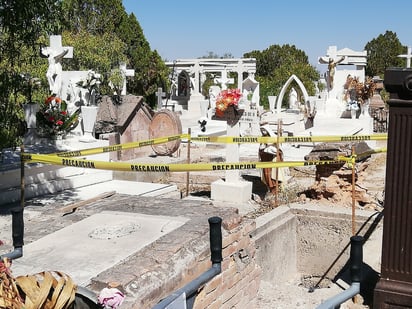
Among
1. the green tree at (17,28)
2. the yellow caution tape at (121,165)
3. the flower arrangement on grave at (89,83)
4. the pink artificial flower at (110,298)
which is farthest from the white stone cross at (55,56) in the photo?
the pink artificial flower at (110,298)

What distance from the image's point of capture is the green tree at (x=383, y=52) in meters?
55.2

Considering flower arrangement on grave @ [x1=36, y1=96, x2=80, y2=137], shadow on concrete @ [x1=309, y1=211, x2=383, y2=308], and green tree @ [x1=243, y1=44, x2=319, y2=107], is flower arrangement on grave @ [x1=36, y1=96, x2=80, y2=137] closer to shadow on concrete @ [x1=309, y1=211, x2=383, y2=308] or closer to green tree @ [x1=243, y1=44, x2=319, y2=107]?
shadow on concrete @ [x1=309, y1=211, x2=383, y2=308]

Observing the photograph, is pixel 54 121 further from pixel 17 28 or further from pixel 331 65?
pixel 331 65

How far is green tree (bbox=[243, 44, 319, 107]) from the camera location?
38.9 m

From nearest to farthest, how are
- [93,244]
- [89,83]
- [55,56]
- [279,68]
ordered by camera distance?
1. [93,244]
2. [55,56]
3. [89,83]
4. [279,68]

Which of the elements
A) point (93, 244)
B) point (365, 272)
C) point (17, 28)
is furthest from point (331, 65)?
point (93, 244)

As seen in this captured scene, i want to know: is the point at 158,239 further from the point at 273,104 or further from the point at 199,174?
the point at 273,104

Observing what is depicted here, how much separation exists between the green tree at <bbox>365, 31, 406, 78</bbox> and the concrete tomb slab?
175 feet

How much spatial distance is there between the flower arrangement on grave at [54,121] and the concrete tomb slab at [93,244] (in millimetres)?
5064

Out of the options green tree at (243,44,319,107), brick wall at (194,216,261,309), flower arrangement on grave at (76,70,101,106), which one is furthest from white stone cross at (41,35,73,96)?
green tree at (243,44,319,107)

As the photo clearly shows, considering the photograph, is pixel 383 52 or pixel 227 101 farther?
pixel 383 52

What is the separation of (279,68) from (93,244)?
42567mm

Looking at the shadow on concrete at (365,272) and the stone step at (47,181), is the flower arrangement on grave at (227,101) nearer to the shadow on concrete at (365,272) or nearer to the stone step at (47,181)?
the stone step at (47,181)

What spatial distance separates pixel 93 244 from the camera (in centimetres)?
469
